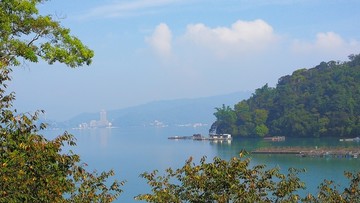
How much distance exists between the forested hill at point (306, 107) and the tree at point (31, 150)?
195ft

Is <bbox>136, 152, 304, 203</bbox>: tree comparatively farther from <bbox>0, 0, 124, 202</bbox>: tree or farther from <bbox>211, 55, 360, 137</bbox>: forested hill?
<bbox>211, 55, 360, 137</bbox>: forested hill

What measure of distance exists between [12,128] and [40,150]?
38 cm

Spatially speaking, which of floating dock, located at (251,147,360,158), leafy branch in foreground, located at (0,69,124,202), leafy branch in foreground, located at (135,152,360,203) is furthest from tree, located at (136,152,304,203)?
floating dock, located at (251,147,360,158)

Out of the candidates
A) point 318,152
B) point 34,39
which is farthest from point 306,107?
point 34,39

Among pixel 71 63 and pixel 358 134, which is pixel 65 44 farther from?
pixel 358 134

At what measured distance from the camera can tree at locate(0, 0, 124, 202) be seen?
12.4 ft

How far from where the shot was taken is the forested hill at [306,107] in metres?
64.1

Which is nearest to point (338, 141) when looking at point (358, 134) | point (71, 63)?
point (358, 134)

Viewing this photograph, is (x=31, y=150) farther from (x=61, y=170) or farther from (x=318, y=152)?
(x=318, y=152)

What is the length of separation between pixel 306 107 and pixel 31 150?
224 feet

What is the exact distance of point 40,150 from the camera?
4.00 metres

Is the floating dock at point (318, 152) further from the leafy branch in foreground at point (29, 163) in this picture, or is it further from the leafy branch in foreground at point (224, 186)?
the leafy branch in foreground at point (29, 163)

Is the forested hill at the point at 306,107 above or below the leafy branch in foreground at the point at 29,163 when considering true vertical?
above

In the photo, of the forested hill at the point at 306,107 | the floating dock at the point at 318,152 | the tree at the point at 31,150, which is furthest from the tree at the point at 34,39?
the forested hill at the point at 306,107
